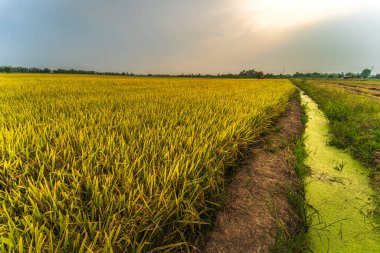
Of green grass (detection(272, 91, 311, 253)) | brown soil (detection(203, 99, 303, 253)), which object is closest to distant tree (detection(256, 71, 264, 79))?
brown soil (detection(203, 99, 303, 253))

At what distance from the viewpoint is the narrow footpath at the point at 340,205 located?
5.44ft

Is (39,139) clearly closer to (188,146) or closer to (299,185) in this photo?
(188,146)

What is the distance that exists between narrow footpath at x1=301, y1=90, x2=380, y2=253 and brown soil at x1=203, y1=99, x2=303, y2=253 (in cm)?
22

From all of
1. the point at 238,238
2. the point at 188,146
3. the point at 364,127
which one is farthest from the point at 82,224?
the point at 364,127

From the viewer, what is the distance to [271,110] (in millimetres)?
5543

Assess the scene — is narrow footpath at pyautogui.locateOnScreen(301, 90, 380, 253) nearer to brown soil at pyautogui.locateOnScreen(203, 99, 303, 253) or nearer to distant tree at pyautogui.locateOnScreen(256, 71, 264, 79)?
brown soil at pyautogui.locateOnScreen(203, 99, 303, 253)

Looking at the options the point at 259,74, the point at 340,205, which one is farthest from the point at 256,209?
the point at 259,74

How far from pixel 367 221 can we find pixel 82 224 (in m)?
2.38

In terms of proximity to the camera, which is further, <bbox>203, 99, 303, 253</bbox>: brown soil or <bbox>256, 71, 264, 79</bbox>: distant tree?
<bbox>256, 71, 264, 79</bbox>: distant tree

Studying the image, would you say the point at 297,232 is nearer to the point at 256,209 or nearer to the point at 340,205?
the point at 256,209

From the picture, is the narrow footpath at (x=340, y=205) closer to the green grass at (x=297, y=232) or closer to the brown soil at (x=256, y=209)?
the green grass at (x=297, y=232)

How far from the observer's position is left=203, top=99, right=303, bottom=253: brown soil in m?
1.55

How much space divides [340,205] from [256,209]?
986 mm

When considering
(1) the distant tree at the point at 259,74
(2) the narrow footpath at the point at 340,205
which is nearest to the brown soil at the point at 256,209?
(2) the narrow footpath at the point at 340,205
